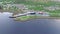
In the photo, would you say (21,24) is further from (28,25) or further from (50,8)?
(50,8)

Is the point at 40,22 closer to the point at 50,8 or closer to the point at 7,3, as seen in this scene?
the point at 50,8

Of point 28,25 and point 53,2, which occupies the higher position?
point 53,2

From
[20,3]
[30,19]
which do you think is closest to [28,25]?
[30,19]

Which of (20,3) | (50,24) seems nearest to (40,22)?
(50,24)

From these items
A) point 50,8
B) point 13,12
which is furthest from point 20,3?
point 50,8

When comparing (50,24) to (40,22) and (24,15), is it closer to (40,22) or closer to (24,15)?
(40,22)

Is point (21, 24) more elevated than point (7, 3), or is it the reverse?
point (7, 3)
